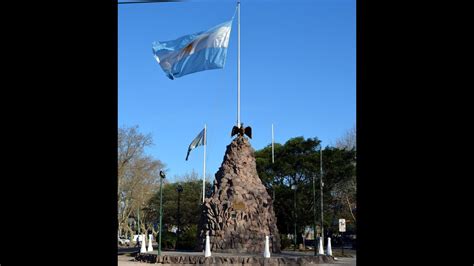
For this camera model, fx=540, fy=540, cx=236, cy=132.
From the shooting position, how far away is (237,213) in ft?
88.9

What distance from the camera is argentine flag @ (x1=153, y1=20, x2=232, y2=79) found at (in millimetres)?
14656

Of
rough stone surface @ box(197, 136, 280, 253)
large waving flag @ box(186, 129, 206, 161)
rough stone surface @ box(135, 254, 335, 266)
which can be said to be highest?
large waving flag @ box(186, 129, 206, 161)

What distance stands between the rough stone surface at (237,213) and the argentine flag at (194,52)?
30.6 feet

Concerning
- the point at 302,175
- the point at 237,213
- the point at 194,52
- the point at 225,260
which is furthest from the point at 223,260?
the point at 302,175

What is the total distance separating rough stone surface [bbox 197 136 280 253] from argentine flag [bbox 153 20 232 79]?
934 centimetres

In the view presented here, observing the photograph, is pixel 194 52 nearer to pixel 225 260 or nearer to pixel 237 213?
pixel 225 260

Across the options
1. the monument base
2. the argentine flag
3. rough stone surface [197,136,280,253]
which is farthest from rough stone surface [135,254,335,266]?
the argentine flag

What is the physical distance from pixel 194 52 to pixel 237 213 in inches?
455

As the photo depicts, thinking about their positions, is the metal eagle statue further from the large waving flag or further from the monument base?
the monument base

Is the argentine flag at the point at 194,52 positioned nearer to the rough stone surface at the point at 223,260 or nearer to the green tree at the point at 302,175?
the rough stone surface at the point at 223,260

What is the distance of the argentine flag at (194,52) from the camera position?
A: 14656 millimetres
